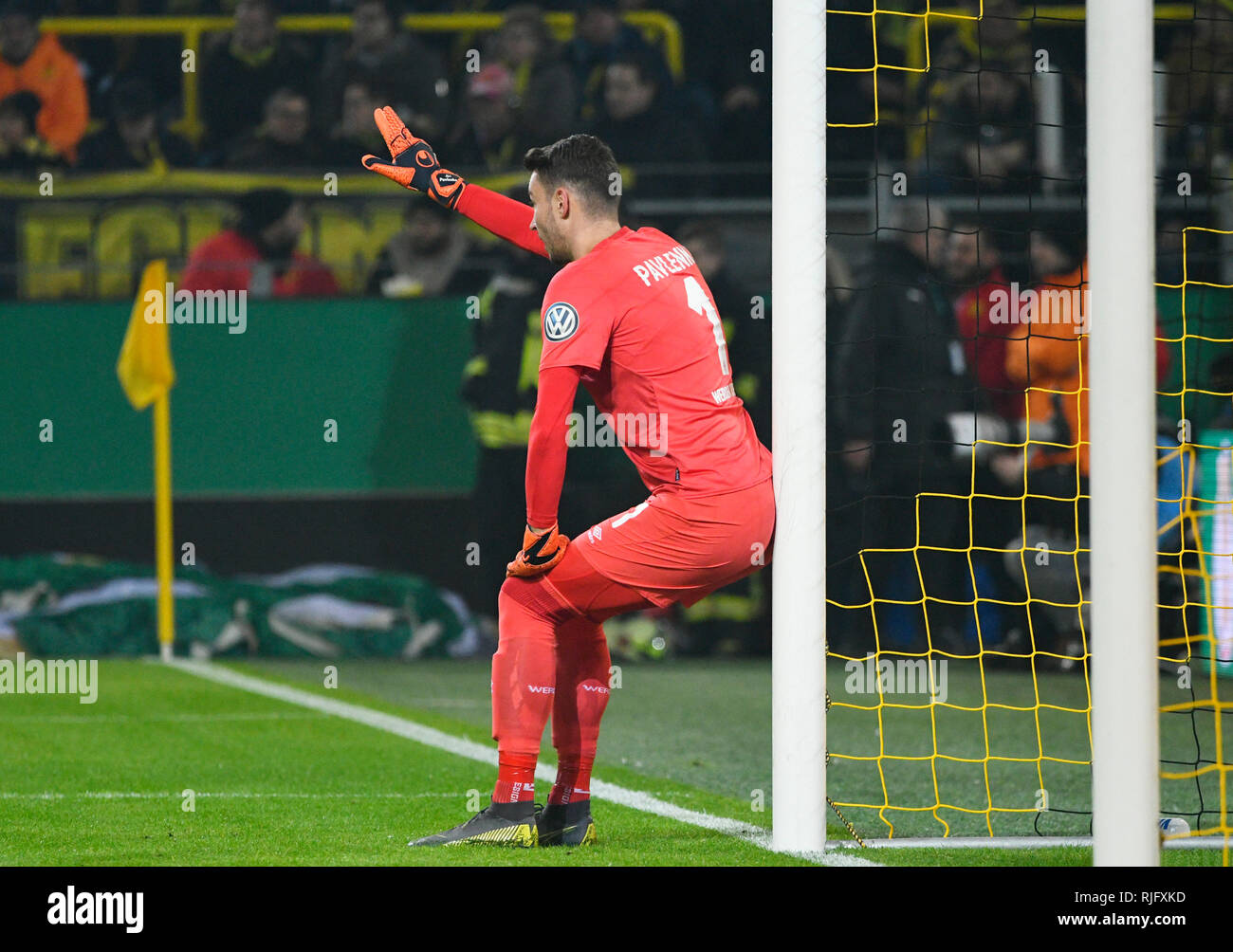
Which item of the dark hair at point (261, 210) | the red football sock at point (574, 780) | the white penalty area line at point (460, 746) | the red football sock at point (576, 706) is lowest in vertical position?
the white penalty area line at point (460, 746)

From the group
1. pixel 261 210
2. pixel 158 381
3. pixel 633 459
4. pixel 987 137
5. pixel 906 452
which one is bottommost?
pixel 633 459

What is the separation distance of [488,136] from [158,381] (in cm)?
359

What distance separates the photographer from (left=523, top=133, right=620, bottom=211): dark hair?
4.70m

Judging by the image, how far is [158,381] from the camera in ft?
33.8

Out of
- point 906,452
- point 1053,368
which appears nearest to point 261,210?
point 906,452

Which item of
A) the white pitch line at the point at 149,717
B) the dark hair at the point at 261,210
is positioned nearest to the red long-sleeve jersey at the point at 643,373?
the white pitch line at the point at 149,717

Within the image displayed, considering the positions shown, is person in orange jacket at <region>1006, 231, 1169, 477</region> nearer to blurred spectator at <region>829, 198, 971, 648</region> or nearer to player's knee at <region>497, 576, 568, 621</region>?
blurred spectator at <region>829, 198, 971, 648</region>

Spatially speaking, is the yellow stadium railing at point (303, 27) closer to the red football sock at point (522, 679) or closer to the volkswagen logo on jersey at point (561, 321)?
the volkswagen logo on jersey at point (561, 321)

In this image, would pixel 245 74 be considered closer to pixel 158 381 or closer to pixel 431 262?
pixel 431 262

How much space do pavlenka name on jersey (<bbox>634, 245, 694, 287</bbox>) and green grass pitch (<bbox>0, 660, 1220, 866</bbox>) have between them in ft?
4.92

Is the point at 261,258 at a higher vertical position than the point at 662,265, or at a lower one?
higher

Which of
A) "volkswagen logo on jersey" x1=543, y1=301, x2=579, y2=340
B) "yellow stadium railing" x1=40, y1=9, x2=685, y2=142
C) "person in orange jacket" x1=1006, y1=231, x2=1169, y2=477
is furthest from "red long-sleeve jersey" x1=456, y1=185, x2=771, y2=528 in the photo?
"yellow stadium railing" x1=40, y1=9, x2=685, y2=142

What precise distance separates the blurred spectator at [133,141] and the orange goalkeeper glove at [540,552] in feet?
30.6

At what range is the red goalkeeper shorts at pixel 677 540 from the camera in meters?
4.57
